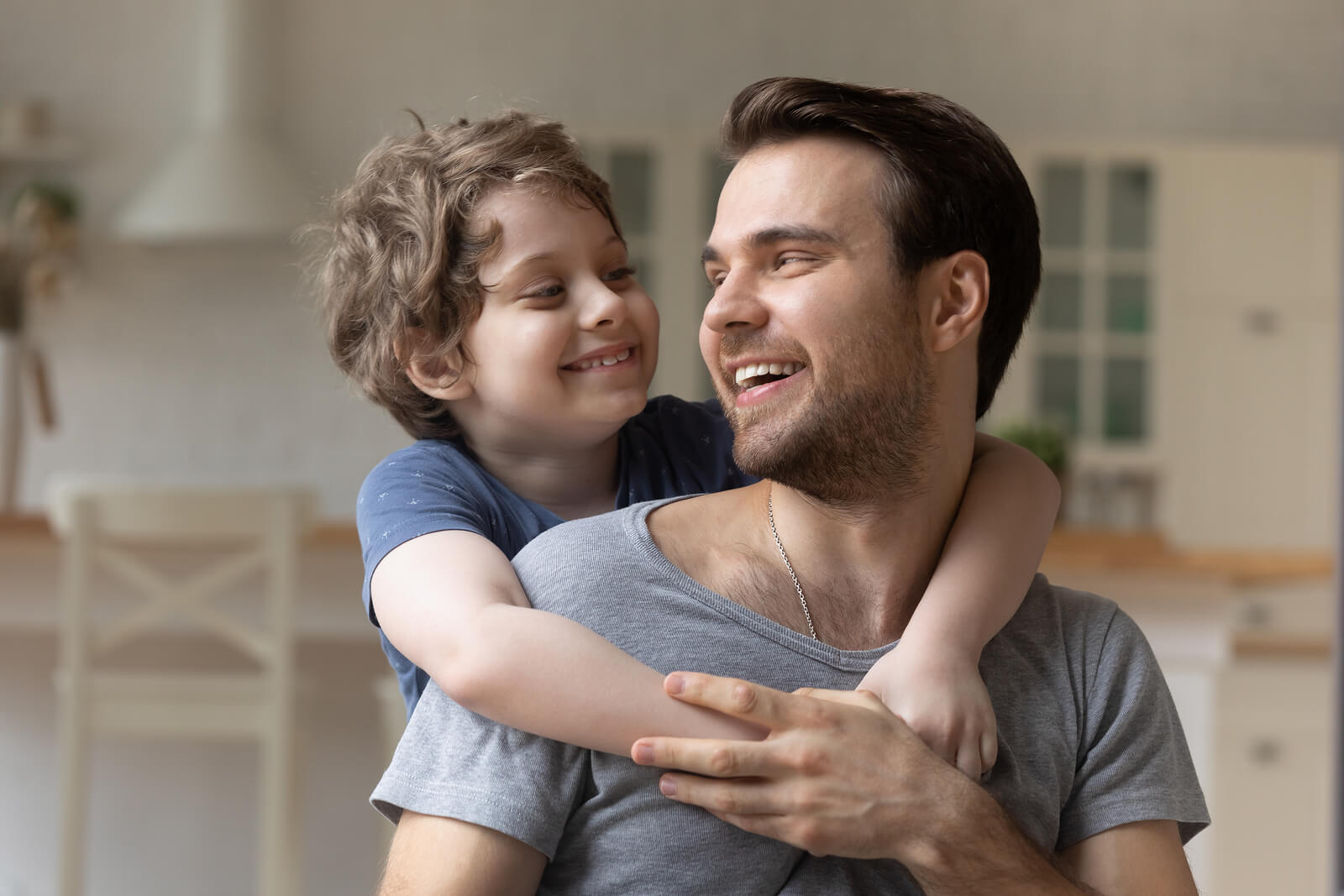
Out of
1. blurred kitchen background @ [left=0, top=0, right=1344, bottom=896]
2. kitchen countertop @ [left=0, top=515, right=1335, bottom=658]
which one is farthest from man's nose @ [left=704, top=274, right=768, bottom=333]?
blurred kitchen background @ [left=0, top=0, right=1344, bottom=896]

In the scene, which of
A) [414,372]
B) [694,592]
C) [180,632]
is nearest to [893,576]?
[694,592]

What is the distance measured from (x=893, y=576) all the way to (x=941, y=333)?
21cm

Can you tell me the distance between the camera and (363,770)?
438cm

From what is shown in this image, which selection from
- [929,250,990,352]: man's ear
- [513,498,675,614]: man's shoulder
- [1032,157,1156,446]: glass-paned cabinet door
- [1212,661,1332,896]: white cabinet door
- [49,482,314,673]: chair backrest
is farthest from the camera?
[1032,157,1156,446]: glass-paned cabinet door

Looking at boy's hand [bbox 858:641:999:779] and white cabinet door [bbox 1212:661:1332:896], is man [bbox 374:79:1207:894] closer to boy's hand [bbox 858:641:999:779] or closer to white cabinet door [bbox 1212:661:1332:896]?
boy's hand [bbox 858:641:999:779]

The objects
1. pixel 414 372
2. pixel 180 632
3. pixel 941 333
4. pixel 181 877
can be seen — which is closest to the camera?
pixel 941 333

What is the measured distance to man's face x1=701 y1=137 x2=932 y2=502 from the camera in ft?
3.69

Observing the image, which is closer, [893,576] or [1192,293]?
[893,576]

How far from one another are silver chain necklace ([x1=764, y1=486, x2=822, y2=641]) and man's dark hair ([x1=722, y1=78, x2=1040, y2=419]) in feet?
0.74

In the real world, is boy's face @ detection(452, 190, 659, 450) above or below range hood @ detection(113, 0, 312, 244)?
below

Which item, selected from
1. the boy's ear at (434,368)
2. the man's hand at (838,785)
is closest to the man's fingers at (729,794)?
the man's hand at (838,785)

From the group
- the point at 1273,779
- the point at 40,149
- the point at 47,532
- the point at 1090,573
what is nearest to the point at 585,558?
the point at 1090,573

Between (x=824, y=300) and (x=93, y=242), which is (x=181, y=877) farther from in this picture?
(x=824, y=300)

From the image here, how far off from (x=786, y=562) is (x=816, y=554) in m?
0.03
